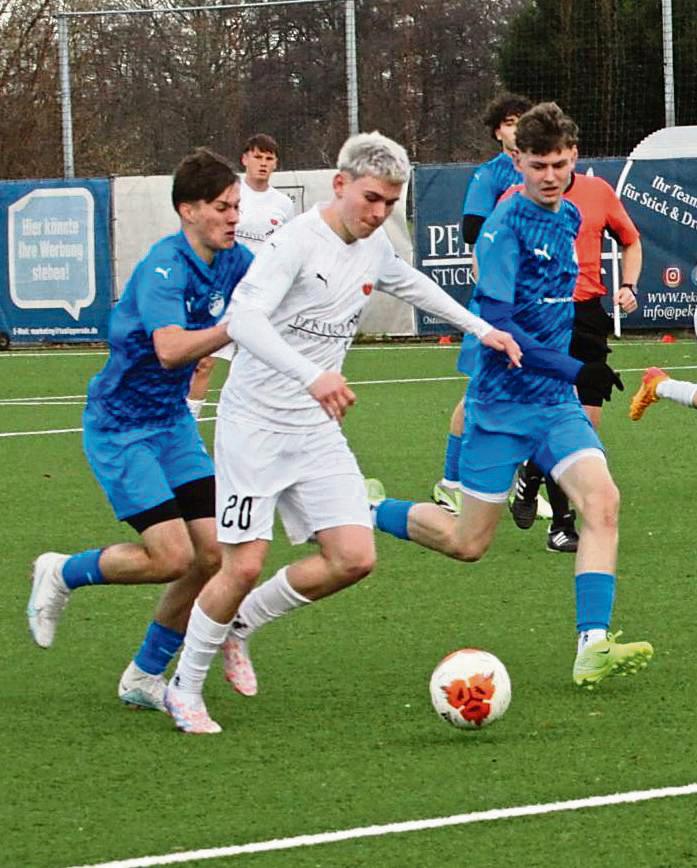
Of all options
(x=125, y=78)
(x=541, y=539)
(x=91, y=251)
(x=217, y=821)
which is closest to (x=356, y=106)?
(x=91, y=251)

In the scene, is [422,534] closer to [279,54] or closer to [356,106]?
[356,106]

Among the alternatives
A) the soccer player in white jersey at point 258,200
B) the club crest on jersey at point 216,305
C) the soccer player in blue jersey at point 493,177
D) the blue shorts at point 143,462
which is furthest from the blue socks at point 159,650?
the soccer player in white jersey at point 258,200

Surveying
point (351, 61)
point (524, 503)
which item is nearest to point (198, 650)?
point (524, 503)

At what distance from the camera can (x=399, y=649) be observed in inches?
276

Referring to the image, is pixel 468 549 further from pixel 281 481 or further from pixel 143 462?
pixel 143 462

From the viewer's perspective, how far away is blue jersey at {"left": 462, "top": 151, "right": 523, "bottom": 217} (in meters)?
9.59

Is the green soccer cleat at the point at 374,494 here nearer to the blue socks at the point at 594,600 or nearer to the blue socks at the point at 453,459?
the blue socks at the point at 594,600

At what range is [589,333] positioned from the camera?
30.7 ft

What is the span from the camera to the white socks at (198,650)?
584 cm

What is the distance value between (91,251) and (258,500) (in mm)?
17259

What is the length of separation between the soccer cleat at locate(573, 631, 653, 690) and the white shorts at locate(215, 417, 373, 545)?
0.88 meters

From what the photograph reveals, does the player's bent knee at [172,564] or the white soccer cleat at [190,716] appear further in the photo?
the player's bent knee at [172,564]

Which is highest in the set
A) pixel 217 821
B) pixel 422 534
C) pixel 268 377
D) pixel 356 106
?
pixel 356 106

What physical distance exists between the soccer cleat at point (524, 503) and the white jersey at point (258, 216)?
4.22 m
